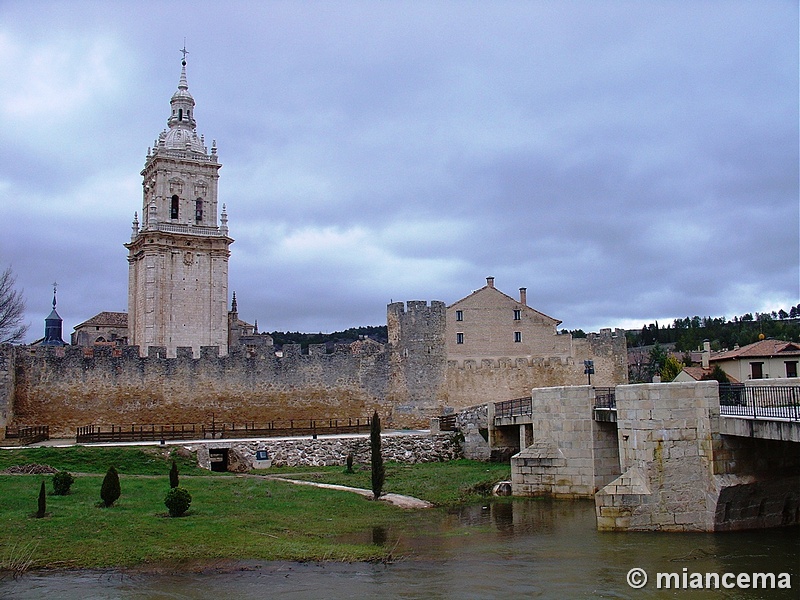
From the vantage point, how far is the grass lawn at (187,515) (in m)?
15.4

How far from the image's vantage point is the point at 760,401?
18.0 meters

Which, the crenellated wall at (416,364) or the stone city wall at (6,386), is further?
the crenellated wall at (416,364)

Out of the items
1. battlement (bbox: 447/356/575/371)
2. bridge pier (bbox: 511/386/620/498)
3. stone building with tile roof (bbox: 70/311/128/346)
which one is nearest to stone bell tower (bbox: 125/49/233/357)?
stone building with tile roof (bbox: 70/311/128/346)

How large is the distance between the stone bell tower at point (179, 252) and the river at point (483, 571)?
4446 centimetres

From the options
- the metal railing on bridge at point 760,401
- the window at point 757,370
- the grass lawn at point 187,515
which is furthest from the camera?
the window at point 757,370

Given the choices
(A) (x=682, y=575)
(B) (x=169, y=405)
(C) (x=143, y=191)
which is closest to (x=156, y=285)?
(C) (x=143, y=191)

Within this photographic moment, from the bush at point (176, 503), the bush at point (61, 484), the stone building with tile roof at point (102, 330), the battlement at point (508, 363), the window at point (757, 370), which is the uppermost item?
the stone building with tile roof at point (102, 330)

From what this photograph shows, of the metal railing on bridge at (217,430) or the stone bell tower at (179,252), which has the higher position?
the stone bell tower at (179,252)

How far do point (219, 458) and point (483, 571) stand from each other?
53.2 feet

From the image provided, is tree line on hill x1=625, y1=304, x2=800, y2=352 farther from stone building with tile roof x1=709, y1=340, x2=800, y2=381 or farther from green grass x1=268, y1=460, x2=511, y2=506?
green grass x1=268, y1=460, x2=511, y2=506

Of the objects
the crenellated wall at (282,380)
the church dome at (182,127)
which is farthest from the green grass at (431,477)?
the church dome at (182,127)

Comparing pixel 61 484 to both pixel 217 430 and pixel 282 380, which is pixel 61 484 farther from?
pixel 282 380

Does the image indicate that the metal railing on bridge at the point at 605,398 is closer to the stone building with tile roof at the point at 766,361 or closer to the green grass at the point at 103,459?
the green grass at the point at 103,459

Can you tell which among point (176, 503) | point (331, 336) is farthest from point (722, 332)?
point (176, 503)
